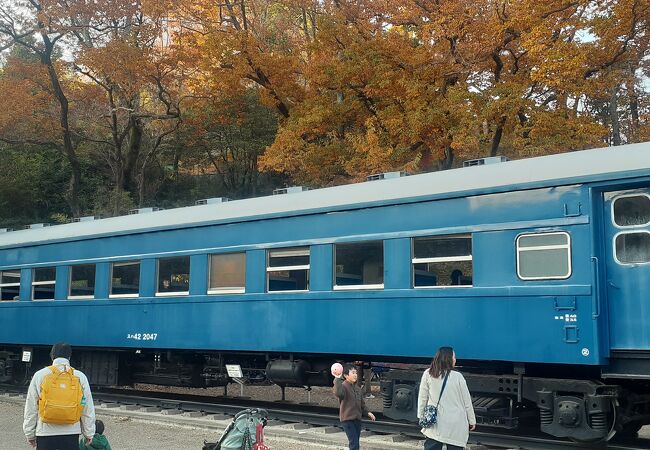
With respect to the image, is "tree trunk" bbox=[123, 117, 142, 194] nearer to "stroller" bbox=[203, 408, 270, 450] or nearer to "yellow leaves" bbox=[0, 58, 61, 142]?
"yellow leaves" bbox=[0, 58, 61, 142]

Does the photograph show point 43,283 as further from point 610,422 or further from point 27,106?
point 27,106

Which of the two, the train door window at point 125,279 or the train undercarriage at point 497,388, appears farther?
the train door window at point 125,279

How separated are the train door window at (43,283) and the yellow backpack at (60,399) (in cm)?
1041

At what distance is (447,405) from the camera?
678cm

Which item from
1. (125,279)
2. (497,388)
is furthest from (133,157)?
(497,388)

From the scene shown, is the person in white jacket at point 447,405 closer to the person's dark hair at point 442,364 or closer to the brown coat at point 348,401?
the person's dark hair at point 442,364

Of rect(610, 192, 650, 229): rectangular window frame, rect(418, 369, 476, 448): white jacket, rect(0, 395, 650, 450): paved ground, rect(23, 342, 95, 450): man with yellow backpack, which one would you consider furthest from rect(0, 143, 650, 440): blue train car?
rect(23, 342, 95, 450): man with yellow backpack

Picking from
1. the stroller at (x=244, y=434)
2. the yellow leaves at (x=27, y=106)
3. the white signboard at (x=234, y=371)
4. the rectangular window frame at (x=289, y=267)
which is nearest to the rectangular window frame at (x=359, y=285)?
the rectangular window frame at (x=289, y=267)

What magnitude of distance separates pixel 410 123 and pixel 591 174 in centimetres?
1192

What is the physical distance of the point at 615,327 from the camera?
8930 mm

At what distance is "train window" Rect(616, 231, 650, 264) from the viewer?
881 cm

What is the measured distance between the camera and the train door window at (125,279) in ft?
47.9

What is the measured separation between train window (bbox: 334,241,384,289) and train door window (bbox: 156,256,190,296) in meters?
3.35

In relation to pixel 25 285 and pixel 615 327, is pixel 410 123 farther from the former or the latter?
pixel 615 327
